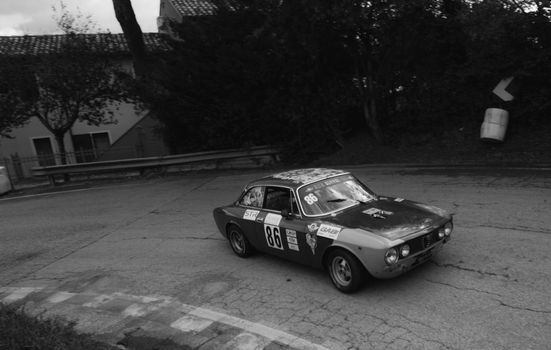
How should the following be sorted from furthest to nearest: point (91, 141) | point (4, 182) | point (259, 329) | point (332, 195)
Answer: point (91, 141)
point (4, 182)
point (332, 195)
point (259, 329)

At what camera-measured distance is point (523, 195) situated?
26.8 ft

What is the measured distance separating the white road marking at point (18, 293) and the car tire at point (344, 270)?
4660mm

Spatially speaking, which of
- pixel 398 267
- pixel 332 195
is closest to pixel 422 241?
pixel 398 267

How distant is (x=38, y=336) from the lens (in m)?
4.06

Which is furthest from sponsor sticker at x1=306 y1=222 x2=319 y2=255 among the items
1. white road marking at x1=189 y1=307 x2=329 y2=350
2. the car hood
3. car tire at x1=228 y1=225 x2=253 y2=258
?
car tire at x1=228 y1=225 x2=253 y2=258

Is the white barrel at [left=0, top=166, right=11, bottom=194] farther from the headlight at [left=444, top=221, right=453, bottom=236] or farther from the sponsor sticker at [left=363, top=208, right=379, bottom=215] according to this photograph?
the headlight at [left=444, top=221, right=453, bottom=236]

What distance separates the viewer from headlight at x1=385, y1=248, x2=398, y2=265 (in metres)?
4.70

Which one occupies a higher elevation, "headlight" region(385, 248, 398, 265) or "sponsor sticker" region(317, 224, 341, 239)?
"sponsor sticker" region(317, 224, 341, 239)

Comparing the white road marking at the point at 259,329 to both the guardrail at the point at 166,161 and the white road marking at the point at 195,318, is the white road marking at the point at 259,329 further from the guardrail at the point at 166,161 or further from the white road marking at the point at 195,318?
the guardrail at the point at 166,161

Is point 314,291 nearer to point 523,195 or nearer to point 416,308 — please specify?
point 416,308

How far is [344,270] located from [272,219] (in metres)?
1.41

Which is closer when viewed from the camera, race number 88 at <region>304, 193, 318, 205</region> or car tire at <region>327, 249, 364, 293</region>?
car tire at <region>327, 249, 364, 293</region>

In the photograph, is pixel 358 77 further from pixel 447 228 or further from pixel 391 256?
pixel 391 256

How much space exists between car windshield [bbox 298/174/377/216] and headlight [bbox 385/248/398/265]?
1205 mm
